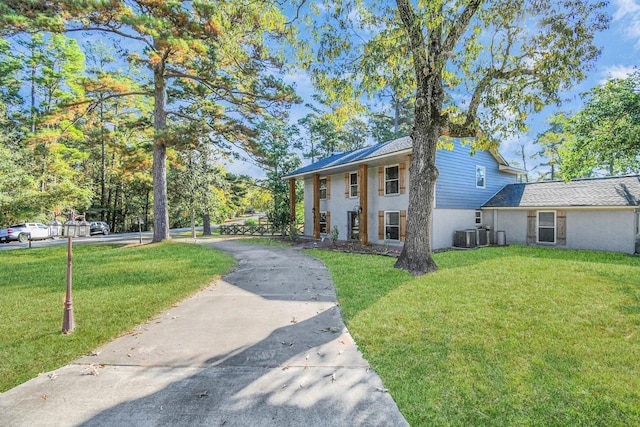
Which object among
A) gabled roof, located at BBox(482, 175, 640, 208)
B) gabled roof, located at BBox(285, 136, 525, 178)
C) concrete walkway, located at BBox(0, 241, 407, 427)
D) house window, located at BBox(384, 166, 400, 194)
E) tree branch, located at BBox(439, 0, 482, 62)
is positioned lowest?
concrete walkway, located at BBox(0, 241, 407, 427)

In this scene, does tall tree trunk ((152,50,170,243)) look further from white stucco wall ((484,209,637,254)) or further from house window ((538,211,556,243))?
white stucco wall ((484,209,637,254))

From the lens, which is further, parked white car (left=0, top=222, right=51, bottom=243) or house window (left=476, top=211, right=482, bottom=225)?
parked white car (left=0, top=222, right=51, bottom=243)

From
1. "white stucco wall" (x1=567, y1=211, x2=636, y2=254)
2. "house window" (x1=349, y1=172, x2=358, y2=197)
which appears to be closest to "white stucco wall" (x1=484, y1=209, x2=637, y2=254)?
"white stucco wall" (x1=567, y1=211, x2=636, y2=254)

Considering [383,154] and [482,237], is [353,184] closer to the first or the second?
[383,154]

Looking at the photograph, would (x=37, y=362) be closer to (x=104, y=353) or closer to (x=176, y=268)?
(x=104, y=353)

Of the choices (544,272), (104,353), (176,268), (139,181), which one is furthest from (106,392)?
(139,181)

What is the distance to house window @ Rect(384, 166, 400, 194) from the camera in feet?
47.8

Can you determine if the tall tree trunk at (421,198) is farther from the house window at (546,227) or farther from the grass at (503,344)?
the house window at (546,227)

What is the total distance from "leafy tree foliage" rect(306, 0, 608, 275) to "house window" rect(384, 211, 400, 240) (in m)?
6.05

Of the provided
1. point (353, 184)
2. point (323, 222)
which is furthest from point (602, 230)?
point (323, 222)

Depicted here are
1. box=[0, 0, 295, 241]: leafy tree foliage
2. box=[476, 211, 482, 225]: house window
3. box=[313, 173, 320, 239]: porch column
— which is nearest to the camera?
box=[0, 0, 295, 241]: leafy tree foliage

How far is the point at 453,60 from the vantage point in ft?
26.9

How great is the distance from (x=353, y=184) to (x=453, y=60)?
936 centimetres

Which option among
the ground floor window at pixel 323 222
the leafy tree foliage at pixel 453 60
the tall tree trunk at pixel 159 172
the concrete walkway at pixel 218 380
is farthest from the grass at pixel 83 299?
the ground floor window at pixel 323 222
